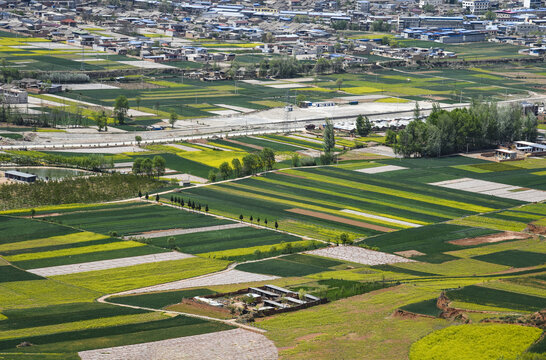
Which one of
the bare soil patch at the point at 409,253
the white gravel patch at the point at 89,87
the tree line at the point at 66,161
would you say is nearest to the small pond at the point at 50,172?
the tree line at the point at 66,161

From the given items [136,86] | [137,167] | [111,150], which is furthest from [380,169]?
[136,86]

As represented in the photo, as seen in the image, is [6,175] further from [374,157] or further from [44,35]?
[44,35]

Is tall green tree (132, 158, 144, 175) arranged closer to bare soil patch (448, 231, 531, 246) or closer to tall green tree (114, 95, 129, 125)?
tall green tree (114, 95, 129, 125)

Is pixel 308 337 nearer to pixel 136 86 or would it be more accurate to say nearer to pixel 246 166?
pixel 246 166

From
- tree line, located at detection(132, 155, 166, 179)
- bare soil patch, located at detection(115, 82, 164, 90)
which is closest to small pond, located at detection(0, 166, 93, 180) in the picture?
tree line, located at detection(132, 155, 166, 179)

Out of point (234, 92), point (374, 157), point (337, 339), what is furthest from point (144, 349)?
point (234, 92)

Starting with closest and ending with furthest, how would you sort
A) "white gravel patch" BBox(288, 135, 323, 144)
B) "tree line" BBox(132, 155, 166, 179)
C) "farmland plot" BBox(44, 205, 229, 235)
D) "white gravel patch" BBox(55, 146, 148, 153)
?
"farmland plot" BBox(44, 205, 229, 235) → "tree line" BBox(132, 155, 166, 179) → "white gravel patch" BBox(55, 146, 148, 153) → "white gravel patch" BBox(288, 135, 323, 144)
